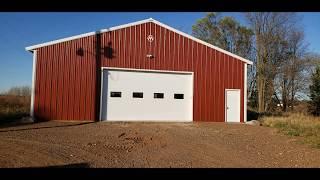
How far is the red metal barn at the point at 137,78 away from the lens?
17219mm

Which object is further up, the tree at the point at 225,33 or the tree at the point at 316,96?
the tree at the point at 225,33

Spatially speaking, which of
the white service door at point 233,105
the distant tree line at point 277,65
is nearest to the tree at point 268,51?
the distant tree line at point 277,65

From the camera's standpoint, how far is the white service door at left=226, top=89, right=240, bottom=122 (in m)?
19.7

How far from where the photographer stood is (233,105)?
19.8 m

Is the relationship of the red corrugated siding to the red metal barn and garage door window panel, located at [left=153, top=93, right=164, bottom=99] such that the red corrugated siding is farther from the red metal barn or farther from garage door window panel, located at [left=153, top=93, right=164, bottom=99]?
garage door window panel, located at [left=153, top=93, right=164, bottom=99]

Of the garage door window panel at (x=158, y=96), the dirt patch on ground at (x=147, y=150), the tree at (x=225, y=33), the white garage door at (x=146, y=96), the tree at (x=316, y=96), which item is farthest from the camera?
the tree at (x=225, y=33)

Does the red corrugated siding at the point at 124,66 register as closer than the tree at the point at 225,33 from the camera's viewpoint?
Yes

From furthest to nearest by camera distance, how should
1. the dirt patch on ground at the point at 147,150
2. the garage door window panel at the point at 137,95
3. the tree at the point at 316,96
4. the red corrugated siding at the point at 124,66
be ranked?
the tree at the point at 316,96, the garage door window panel at the point at 137,95, the red corrugated siding at the point at 124,66, the dirt patch on ground at the point at 147,150

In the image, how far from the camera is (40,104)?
55.6ft

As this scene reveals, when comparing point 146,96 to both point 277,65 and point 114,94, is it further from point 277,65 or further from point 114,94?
point 277,65

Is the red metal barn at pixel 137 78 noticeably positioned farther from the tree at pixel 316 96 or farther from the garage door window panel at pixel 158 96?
the tree at pixel 316 96

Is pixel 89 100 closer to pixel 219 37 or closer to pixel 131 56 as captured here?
pixel 131 56

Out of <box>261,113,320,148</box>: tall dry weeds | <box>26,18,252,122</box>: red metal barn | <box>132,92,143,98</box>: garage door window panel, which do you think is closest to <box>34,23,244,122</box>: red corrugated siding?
<box>26,18,252,122</box>: red metal barn

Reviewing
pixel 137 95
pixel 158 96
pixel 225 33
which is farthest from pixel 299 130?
pixel 225 33
